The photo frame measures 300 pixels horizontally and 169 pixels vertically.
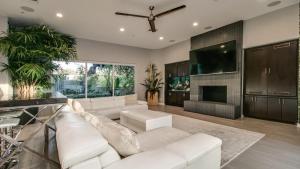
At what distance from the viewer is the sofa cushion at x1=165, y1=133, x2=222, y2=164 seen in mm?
1262

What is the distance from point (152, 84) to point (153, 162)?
671cm

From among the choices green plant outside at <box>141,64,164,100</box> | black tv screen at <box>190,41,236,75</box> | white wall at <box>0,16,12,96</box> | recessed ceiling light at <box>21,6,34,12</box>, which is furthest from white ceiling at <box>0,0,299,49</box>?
green plant outside at <box>141,64,164,100</box>

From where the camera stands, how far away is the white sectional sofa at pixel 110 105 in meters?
4.29

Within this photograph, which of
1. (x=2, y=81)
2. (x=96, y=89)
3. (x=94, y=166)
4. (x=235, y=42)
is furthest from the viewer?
(x=96, y=89)

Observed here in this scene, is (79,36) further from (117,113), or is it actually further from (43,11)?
(117,113)

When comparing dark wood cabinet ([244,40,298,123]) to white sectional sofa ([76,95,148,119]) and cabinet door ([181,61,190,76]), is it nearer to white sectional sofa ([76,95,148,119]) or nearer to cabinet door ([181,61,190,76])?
cabinet door ([181,61,190,76])

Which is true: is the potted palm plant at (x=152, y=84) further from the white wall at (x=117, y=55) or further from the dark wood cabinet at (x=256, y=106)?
the dark wood cabinet at (x=256, y=106)

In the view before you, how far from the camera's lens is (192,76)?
628cm

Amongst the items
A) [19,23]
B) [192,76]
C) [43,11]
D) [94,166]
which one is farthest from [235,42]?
[19,23]

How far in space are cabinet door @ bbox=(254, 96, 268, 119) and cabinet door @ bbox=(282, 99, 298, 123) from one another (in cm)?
40

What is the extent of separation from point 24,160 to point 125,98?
3213mm

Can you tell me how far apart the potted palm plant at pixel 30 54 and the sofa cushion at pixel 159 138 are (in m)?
3.14

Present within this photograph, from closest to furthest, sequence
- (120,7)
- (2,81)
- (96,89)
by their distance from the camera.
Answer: (120,7)
(2,81)
(96,89)

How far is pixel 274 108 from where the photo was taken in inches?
165
